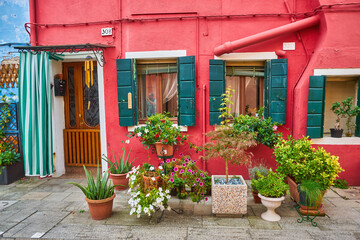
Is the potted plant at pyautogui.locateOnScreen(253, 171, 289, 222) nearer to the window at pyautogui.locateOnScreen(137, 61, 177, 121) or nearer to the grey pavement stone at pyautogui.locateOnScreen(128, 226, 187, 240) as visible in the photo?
the grey pavement stone at pyautogui.locateOnScreen(128, 226, 187, 240)

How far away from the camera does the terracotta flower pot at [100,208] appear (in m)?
3.84

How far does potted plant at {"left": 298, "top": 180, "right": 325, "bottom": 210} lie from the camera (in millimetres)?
3770

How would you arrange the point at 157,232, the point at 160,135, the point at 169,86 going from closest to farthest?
the point at 157,232
the point at 160,135
the point at 169,86

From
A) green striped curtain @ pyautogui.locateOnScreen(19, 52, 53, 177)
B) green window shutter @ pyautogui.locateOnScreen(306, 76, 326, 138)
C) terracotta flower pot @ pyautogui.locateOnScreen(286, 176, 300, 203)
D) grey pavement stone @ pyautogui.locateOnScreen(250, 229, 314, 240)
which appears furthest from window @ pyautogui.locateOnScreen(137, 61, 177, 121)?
grey pavement stone @ pyautogui.locateOnScreen(250, 229, 314, 240)

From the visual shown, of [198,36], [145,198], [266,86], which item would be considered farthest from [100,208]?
[266,86]

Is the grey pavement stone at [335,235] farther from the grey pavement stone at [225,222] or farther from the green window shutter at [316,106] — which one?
the green window shutter at [316,106]

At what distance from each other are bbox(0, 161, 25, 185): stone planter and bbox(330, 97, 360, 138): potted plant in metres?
7.15

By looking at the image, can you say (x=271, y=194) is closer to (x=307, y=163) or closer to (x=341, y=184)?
(x=307, y=163)

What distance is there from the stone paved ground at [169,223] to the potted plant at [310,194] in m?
0.26

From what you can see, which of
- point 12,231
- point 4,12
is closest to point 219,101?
point 12,231

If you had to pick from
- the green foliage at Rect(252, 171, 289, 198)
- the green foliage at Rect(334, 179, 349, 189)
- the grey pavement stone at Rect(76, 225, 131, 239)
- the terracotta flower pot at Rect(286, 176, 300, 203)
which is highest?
the green foliage at Rect(252, 171, 289, 198)

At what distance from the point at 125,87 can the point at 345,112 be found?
4643 mm

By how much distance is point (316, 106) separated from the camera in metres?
5.04

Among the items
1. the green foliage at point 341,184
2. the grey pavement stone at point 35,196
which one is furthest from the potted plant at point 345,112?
the grey pavement stone at point 35,196
